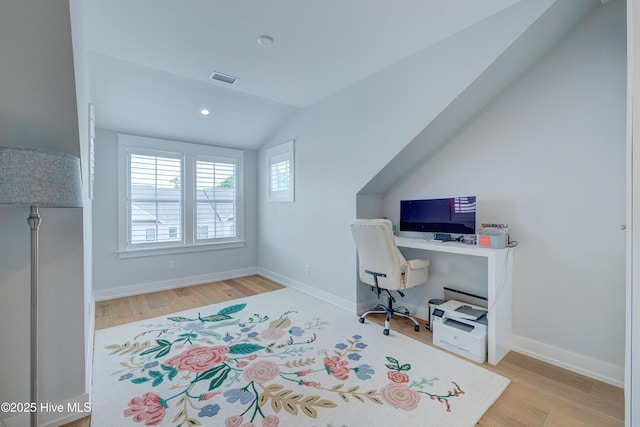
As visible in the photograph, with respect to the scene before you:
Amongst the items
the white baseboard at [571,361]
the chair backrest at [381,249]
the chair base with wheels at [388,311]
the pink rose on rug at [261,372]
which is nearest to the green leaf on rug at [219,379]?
the pink rose on rug at [261,372]

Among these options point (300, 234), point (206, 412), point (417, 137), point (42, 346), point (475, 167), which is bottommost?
point (206, 412)

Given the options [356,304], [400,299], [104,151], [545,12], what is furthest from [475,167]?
[104,151]

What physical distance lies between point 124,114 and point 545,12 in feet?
14.0

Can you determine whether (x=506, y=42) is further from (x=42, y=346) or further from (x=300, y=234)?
(x=42, y=346)

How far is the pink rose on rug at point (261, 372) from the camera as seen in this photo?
201 centimetres

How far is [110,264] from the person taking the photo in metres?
3.78

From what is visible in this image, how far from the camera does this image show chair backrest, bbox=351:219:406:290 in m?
2.55

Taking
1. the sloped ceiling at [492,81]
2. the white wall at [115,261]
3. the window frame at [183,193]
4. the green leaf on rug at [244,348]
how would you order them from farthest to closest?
the window frame at [183,193]
the white wall at [115,261]
the green leaf on rug at [244,348]
the sloped ceiling at [492,81]

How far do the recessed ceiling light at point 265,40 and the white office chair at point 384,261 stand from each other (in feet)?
5.65

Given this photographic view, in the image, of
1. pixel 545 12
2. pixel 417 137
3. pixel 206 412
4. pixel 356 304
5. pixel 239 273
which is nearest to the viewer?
pixel 206 412

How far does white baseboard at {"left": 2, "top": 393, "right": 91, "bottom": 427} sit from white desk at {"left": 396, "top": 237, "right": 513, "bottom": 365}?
2770 millimetres

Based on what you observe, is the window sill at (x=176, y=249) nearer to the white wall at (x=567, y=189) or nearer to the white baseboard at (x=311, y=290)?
the white baseboard at (x=311, y=290)

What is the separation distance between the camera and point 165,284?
418 centimetres

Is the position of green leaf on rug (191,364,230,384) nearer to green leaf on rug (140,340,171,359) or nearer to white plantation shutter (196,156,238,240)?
green leaf on rug (140,340,171,359)
